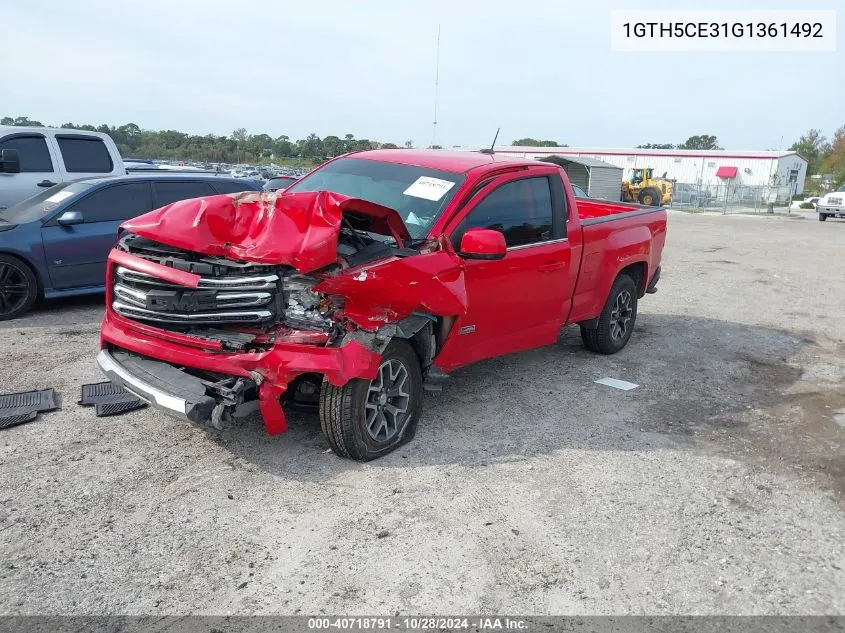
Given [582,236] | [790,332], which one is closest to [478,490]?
[582,236]

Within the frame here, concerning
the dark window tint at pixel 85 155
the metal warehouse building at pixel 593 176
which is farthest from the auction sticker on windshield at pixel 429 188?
the metal warehouse building at pixel 593 176

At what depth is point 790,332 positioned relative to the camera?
840 centimetres

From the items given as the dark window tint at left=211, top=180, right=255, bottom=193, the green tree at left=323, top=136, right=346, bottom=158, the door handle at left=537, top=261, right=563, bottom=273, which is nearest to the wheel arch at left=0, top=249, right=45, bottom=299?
the dark window tint at left=211, top=180, right=255, bottom=193

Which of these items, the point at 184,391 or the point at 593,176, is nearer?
the point at 184,391

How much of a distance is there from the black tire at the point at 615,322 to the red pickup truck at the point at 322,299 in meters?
1.85

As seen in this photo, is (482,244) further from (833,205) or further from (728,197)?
(728,197)

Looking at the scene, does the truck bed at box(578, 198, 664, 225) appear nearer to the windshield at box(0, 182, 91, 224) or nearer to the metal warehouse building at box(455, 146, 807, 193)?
the windshield at box(0, 182, 91, 224)

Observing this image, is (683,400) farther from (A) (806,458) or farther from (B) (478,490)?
(B) (478,490)

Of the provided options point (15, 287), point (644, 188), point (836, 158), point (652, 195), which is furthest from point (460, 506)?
point (836, 158)

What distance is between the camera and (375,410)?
14.1 feet

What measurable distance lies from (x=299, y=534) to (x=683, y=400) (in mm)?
3662

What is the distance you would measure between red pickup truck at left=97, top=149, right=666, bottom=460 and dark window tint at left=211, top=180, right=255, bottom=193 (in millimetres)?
4442

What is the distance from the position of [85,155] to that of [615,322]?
842cm

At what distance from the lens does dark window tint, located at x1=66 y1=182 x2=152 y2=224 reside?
7914mm
